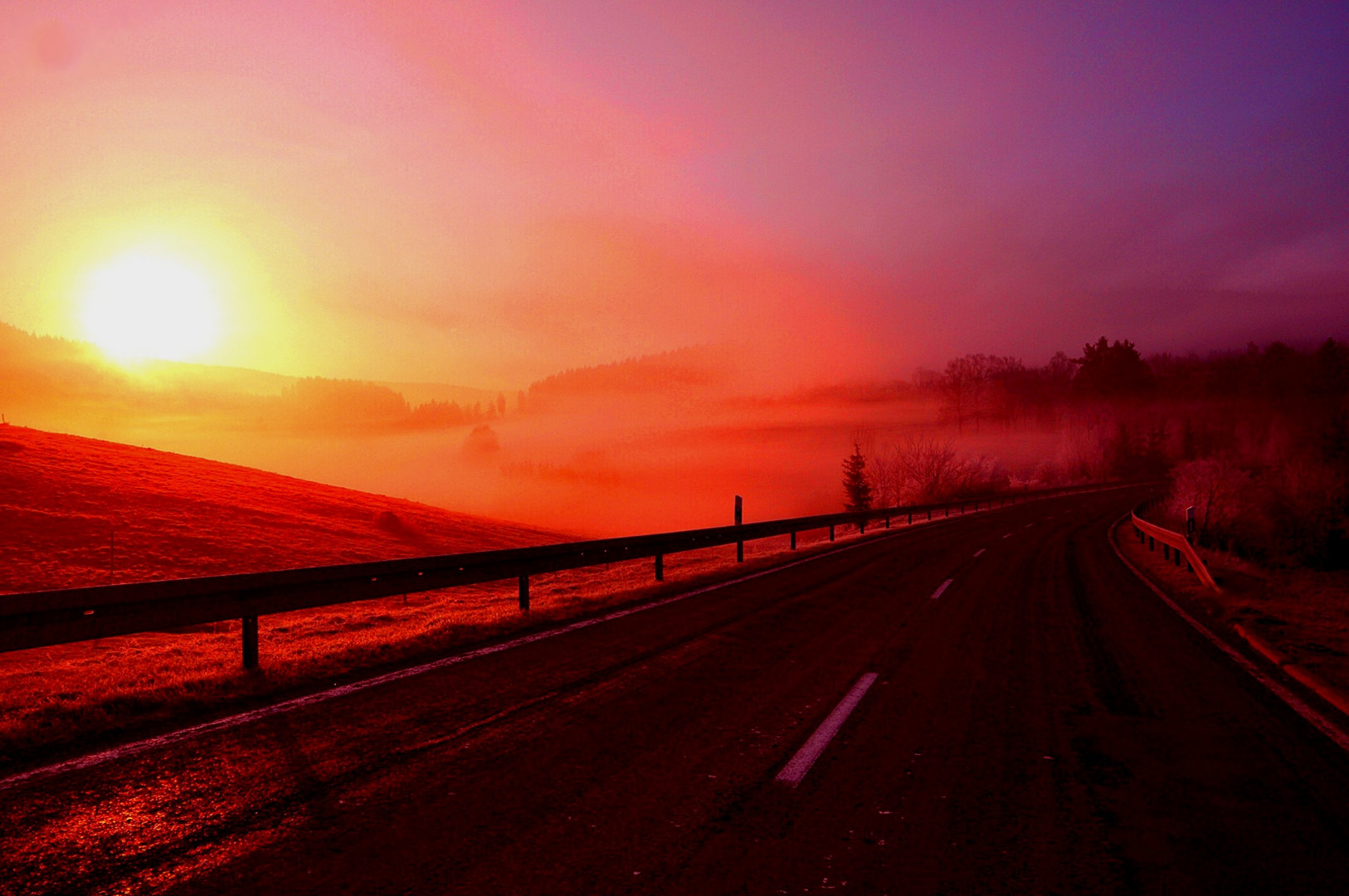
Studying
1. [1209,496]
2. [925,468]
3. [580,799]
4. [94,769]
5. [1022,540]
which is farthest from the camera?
[925,468]

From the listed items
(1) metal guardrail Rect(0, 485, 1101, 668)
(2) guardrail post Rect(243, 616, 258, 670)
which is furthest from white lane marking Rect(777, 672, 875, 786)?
(2) guardrail post Rect(243, 616, 258, 670)

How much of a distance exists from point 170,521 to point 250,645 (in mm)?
29357

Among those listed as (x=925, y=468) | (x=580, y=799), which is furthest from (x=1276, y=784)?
(x=925, y=468)

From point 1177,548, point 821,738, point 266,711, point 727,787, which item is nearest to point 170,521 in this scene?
point 266,711

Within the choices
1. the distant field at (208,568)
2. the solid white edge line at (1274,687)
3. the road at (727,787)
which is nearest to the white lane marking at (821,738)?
the road at (727,787)

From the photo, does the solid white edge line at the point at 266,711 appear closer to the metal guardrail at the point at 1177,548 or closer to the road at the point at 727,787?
the road at the point at 727,787

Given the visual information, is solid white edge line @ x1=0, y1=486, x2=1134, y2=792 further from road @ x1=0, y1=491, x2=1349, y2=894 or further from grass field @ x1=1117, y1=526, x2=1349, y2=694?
grass field @ x1=1117, y1=526, x2=1349, y2=694

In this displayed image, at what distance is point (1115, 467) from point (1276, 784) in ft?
A: 378

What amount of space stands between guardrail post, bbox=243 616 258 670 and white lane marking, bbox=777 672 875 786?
5270 millimetres

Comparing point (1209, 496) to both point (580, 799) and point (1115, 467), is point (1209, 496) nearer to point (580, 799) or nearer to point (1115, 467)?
point (580, 799)

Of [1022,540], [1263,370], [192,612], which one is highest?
[1263,370]

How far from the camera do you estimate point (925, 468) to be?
62.4 meters

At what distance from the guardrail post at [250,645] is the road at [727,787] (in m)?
1.72

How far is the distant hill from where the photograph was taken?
25.1m
